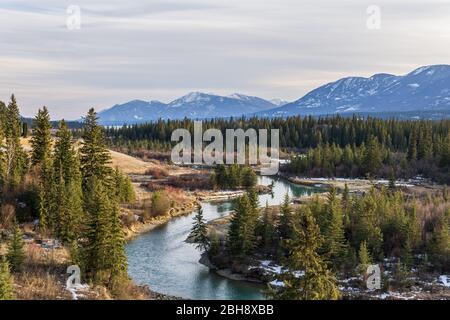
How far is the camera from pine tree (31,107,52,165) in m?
61.1

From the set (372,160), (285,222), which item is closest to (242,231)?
(285,222)

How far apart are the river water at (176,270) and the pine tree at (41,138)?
16.3 meters

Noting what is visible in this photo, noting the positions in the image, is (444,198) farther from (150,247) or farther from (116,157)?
(116,157)

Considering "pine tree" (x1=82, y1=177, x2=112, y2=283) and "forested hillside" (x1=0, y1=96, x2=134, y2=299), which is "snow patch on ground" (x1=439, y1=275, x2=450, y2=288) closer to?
"forested hillside" (x1=0, y1=96, x2=134, y2=299)

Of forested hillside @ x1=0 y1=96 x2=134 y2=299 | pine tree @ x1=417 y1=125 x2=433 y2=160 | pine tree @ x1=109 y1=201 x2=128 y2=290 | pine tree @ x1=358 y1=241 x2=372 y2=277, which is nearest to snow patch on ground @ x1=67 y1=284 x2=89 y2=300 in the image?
forested hillside @ x1=0 y1=96 x2=134 y2=299

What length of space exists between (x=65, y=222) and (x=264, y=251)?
17.9m

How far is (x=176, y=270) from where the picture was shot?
42406 millimetres

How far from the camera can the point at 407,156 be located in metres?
114

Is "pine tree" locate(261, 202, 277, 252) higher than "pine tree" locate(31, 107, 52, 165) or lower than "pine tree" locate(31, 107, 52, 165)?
lower

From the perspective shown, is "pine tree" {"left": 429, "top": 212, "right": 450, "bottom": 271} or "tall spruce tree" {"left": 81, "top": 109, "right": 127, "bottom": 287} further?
"pine tree" {"left": 429, "top": 212, "right": 450, "bottom": 271}

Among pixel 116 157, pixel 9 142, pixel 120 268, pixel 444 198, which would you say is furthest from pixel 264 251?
pixel 116 157

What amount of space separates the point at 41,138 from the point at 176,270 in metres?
28.0

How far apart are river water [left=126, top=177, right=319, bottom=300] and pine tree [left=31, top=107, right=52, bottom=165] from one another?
16.3 m

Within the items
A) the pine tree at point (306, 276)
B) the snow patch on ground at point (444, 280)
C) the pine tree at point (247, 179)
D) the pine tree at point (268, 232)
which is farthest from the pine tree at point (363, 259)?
the pine tree at point (247, 179)
